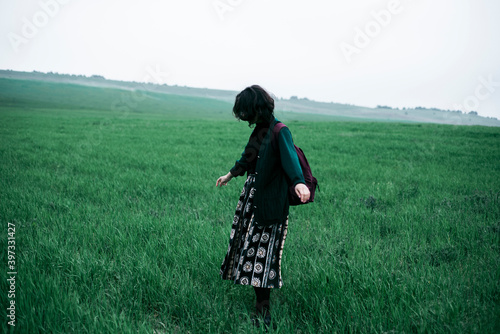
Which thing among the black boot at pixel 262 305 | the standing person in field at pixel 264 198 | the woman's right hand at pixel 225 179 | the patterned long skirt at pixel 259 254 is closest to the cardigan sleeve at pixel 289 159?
the standing person in field at pixel 264 198

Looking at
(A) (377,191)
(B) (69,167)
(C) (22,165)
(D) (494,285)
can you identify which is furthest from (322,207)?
(C) (22,165)

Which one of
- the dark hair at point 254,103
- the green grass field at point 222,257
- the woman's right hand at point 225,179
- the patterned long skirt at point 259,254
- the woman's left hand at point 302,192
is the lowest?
the green grass field at point 222,257

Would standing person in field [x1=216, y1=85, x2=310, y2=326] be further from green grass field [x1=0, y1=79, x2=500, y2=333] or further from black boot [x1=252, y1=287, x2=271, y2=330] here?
green grass field [x1=0, y1=79, x2=500, y2=333]

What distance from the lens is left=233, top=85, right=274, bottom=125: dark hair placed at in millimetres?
1952

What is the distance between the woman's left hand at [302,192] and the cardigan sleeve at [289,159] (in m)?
0.04

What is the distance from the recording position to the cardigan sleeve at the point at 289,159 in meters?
1.87

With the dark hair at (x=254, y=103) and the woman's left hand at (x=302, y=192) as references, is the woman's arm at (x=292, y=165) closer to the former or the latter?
the woman's left hand at (x=302, y=192)

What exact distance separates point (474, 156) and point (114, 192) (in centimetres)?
1092

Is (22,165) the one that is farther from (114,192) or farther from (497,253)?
(497,253)

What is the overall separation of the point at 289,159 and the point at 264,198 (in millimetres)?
317

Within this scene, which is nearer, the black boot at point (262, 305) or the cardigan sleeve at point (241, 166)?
the black boot at point (262, 305)

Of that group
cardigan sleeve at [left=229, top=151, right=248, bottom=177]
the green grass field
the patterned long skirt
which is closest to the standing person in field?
the patterned long skirt

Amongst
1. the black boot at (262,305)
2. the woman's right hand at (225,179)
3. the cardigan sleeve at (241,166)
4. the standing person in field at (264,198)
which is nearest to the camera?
the standing person in field at (264,198)

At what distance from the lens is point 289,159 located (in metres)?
1.91
